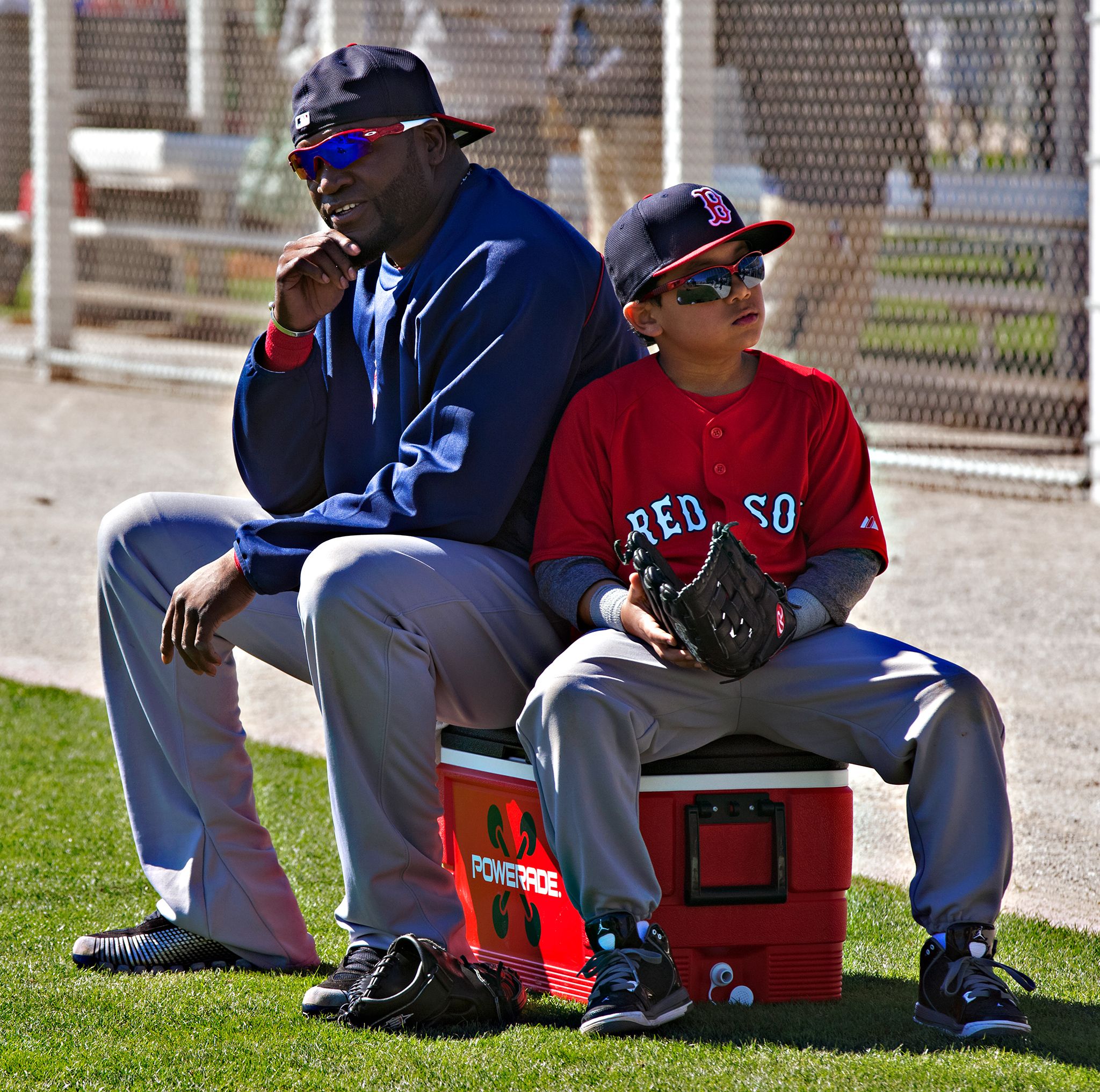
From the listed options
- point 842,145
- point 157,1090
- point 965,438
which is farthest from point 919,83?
point 157,1090

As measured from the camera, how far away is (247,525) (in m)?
2.64

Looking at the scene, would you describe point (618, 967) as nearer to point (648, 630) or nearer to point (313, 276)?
point (648, 630)

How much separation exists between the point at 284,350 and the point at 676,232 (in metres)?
0.70

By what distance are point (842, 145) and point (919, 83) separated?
0.45 meters

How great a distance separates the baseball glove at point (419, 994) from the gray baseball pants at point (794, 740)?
21 cm

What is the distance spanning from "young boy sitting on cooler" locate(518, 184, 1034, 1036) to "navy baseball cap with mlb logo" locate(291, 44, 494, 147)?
40cm

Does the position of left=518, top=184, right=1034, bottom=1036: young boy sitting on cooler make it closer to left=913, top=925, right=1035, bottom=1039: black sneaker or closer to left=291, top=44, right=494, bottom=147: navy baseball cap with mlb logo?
left=913, top=925, right=1035, bottom=1039: black sneaker

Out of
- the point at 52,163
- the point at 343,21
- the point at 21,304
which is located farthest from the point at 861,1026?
the point at 21,304

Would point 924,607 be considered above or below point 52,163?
below

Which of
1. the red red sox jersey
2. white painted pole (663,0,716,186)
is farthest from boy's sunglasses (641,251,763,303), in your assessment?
white painted pole (663,0,716,186)

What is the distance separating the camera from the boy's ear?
278cm

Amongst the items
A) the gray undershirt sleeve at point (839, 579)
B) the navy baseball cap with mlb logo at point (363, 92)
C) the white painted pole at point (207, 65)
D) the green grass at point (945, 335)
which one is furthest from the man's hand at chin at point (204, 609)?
the white painted pole at point (207, 65)

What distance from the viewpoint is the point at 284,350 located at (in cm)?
287

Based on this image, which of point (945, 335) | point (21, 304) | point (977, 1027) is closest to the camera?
point (977, 1027)
